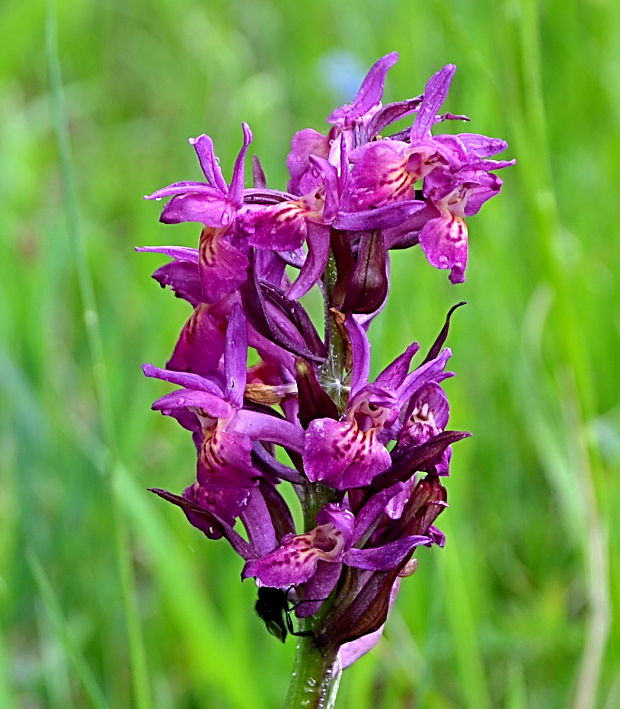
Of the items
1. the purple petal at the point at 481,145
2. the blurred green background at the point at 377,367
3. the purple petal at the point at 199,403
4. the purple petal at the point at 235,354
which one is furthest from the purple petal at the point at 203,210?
the blurred green background at the point at 377,367

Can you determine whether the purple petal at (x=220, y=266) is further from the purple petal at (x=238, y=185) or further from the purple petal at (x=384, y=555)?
the purple petal at (x=384, y=555)

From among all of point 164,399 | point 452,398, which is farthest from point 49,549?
point 164,399

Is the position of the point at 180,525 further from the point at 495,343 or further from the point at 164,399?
the point at 164,399

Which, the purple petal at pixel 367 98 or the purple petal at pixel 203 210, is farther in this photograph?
the purple petal at pixel 367 98

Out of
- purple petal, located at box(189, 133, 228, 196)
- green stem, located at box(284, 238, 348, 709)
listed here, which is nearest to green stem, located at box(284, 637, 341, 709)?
green stem, located at box(284, 238, 348, 709)

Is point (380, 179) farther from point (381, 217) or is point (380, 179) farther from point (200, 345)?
point (200, 345)

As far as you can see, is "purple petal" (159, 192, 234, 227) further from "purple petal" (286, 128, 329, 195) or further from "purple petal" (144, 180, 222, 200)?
"purple petal" (286, 128, 329, 195)
